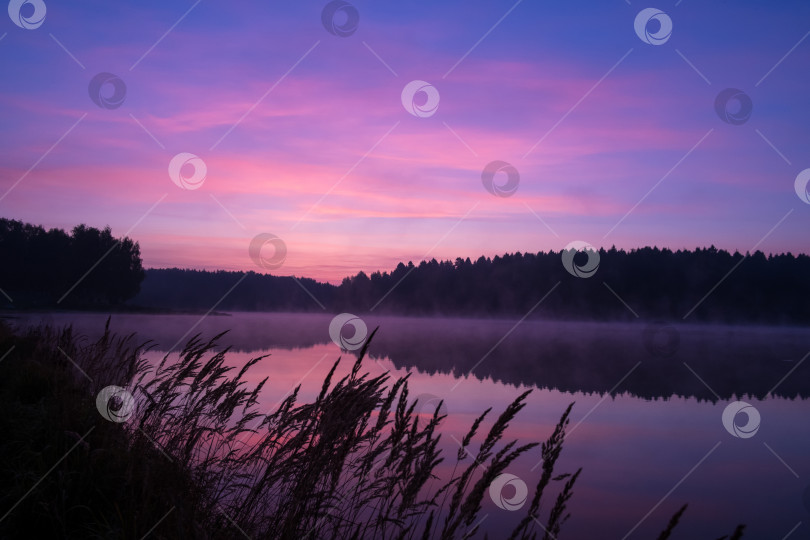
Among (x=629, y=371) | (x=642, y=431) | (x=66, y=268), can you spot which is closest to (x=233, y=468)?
(x=642, y=431)

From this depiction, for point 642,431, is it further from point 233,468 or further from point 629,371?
point 629,371

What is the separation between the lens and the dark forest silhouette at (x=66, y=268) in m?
76.9

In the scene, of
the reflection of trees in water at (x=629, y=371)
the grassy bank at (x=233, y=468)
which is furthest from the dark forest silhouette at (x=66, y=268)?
the grassy bank at (x=233, y=468)

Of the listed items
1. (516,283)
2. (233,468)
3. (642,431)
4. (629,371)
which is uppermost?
(516,283)

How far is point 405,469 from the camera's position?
3.06m

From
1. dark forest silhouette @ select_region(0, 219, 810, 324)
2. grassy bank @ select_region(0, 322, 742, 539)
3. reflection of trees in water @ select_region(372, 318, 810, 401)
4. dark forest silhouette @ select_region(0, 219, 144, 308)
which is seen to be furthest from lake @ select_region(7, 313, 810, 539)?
dark forest silhouette @ select_region(0, 219, 144, 308)

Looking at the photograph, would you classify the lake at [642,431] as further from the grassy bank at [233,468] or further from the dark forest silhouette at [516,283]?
the dark forest silhouette at [516,283]

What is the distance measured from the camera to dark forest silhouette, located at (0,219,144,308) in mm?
76875

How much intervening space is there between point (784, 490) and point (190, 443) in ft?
27.7

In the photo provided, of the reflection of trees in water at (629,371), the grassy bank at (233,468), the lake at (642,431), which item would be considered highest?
the reflection of trees in water at (629,371)

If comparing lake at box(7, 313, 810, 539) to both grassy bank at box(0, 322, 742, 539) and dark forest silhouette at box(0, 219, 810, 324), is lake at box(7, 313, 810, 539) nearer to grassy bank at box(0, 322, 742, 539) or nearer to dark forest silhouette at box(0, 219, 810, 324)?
grassy bank at box(0, 322, 742, 539)

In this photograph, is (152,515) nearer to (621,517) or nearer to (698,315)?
(621,517)

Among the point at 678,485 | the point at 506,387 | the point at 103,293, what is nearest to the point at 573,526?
the point at 678,485

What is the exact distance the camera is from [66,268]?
7775 centimetres
